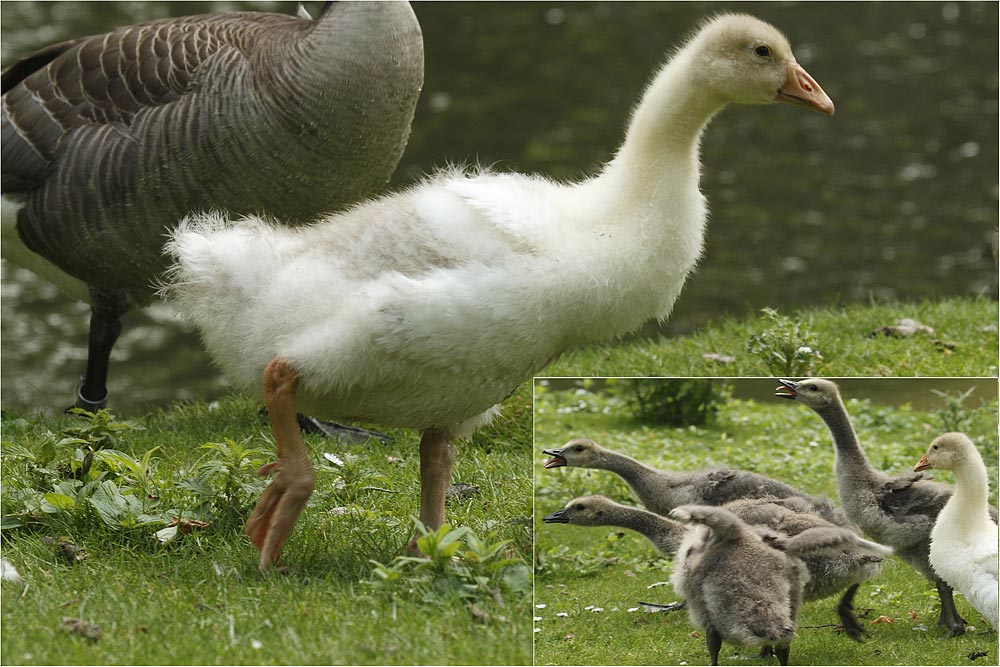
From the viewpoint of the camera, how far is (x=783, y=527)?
4758mm

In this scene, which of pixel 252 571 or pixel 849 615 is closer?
pixel 849 615

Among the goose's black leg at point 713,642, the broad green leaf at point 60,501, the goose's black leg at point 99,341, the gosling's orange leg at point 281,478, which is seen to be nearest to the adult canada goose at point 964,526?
the goose's black leg at point 713,642

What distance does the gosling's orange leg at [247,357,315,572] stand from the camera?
4672mm

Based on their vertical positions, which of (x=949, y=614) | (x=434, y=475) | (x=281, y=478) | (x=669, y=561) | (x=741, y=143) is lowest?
(x=741, y=143)

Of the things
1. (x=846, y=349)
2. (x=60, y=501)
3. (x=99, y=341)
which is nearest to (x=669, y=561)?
(x=60, y=501)

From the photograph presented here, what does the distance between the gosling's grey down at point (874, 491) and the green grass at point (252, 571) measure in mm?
1236

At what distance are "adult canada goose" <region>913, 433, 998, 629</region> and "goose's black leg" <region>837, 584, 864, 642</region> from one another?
13.8 inches

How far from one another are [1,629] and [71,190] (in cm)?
304

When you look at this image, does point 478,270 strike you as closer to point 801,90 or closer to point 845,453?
point 801,90

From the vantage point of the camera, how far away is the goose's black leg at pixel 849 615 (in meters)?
4.29

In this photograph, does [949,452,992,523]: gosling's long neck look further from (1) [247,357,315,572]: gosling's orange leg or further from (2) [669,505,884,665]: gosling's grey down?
(1) [247,357,315,572]: gosling's orange leg

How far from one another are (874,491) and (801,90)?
159cm

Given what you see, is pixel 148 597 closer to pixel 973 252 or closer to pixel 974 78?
pixel 973 252

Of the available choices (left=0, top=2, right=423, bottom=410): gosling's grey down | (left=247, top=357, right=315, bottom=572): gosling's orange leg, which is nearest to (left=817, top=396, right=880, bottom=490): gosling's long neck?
(left=247, top=357, right=315, bottom=572): gosling's orange leg
